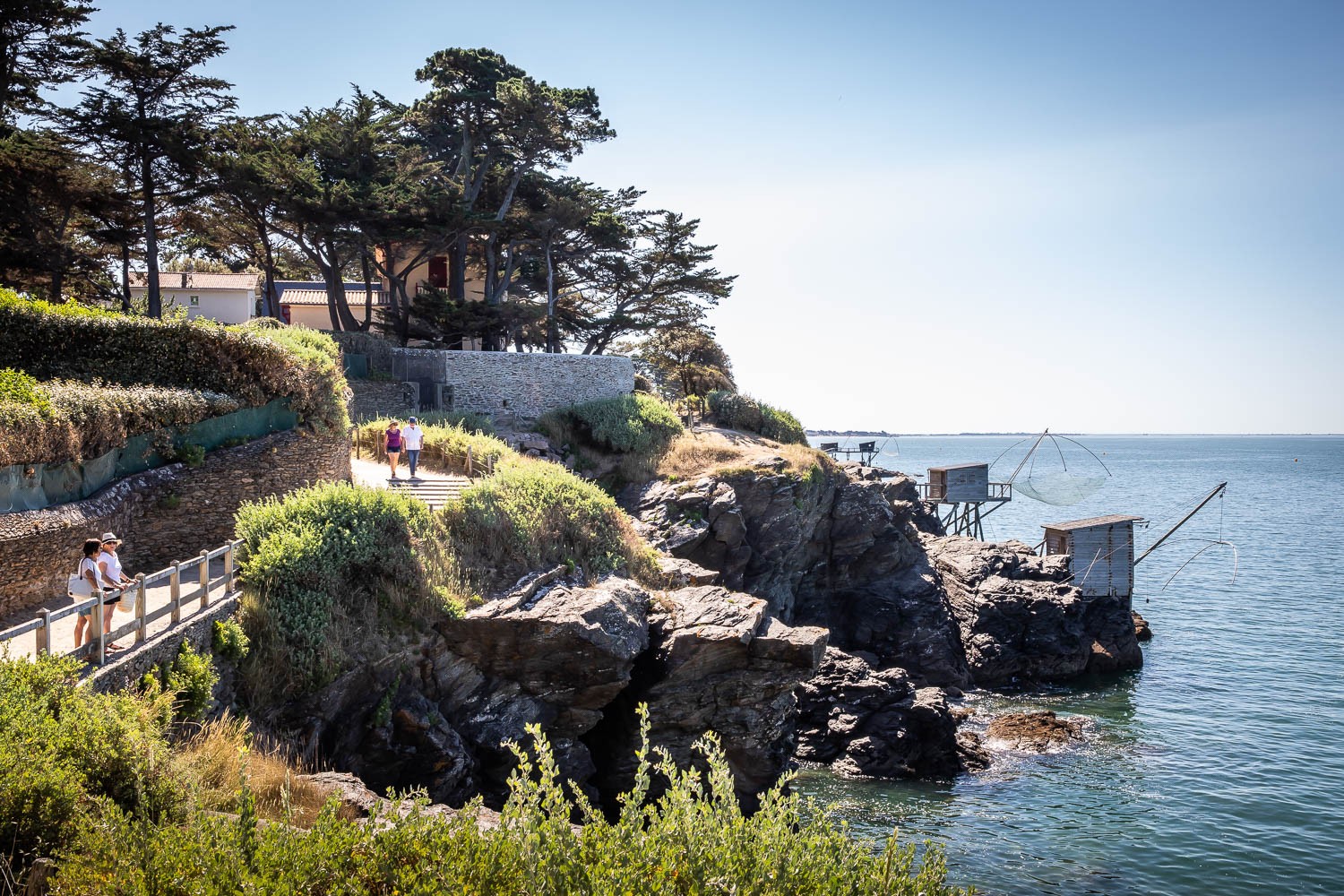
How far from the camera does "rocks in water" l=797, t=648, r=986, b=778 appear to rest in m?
22.5

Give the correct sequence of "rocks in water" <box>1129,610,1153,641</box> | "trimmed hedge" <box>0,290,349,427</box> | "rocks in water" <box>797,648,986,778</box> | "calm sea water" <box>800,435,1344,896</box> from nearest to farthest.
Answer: "trimmed hedge" <box>0,290,349,427</box>, "calm sea water" <box>800,435,1344,896</box>, "rocks in water" <box>797,648,986,778</box>, "rocks in water" <box>1129,610,1153,641</box>

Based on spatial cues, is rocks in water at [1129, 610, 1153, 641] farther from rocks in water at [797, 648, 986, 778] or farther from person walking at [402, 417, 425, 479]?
person walking at [402, 417, 425, 479]

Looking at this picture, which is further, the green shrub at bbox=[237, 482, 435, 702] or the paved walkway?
the green shrub at bbox=[237, 482, 435, 702]

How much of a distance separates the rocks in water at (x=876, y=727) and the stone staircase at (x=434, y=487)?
1052cm

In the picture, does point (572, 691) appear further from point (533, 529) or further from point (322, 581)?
point (322, 581)

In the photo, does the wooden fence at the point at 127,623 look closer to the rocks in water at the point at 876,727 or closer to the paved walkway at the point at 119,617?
the paved walkway at the point at 119,617

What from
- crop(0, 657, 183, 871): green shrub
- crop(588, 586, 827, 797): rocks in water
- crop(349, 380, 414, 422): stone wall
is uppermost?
crop(349, 380, 414, 422): stone wall

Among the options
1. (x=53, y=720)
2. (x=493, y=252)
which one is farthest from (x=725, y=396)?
(x=53, y=720)

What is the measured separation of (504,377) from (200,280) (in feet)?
59.2

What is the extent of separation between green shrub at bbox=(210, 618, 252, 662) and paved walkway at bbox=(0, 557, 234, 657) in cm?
43

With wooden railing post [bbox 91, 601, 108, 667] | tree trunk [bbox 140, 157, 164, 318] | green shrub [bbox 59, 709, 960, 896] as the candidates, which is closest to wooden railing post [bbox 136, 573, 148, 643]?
wooden railing post [bbox 91, 601, 108, 667]

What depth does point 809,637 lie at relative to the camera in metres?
18.6

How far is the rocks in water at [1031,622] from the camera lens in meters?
32.0

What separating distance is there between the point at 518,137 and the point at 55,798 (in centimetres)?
3496
